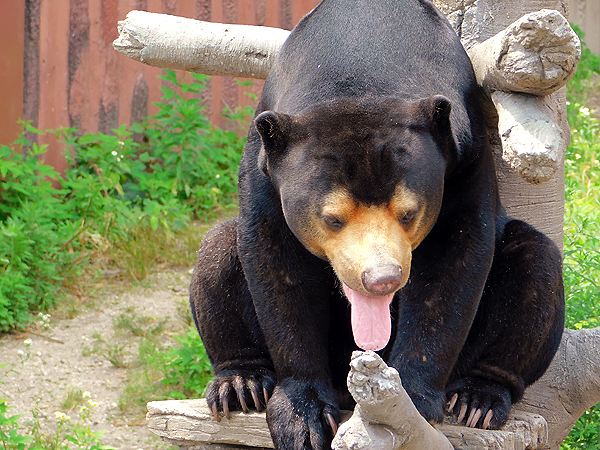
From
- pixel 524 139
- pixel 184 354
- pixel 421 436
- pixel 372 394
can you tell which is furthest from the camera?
pixel 184 354

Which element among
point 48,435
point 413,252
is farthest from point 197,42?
point 48,435

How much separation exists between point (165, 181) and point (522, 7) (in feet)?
14.6

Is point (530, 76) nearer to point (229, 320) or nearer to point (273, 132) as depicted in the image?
point (273, 132)

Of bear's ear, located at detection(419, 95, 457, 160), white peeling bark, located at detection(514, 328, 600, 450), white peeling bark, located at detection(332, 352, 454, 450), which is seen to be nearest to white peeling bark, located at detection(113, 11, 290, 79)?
bear's ear, located at detection(419, 95, 457, 160)

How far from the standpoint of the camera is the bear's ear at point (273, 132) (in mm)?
3102

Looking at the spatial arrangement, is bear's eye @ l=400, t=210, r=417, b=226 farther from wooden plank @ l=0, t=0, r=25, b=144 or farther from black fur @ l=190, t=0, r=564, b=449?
wooden plank @ l=0, t=0, r=25, b=144

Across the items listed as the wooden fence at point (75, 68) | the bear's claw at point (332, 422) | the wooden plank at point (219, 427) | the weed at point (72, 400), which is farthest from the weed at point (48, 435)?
the wooden fence at point (75, 68)

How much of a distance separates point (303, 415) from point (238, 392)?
403 mm

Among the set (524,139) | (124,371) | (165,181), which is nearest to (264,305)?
(524,139)

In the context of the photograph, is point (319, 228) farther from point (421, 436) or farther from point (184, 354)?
point (184, 354)

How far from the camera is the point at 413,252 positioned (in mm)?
3551

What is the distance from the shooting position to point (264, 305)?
358 centimetres

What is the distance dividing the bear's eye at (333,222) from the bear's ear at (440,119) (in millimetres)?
493

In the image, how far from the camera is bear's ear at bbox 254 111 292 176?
310 cm
